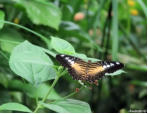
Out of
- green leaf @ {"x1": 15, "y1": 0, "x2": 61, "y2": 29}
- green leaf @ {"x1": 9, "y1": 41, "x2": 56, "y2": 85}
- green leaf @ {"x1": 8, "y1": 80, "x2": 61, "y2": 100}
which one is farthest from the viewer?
green leaf @ {"x1": 15, "y1": 0, "x2": 61, "y2": 29}

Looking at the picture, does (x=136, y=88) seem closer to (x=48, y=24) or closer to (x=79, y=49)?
(x=79, y=49)

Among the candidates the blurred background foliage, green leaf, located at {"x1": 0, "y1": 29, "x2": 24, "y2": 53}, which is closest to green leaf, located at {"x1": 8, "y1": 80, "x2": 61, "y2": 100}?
the blurred background foliage

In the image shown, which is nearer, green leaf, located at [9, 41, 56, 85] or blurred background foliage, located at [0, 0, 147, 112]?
green leaf, located at [9, 41, 56, 85]

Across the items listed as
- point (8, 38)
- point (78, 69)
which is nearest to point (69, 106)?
point (78, 69)

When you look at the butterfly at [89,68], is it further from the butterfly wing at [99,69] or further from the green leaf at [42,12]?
the green leaf at [42,12]

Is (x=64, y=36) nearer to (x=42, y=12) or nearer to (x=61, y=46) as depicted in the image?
(x=42, y=12)

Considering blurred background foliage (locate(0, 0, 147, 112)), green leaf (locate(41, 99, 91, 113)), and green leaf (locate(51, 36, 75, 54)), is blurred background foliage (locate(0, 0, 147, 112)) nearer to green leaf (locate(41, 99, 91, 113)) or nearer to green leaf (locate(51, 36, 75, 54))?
green leaf (locate(51, 36, 75, 54))
